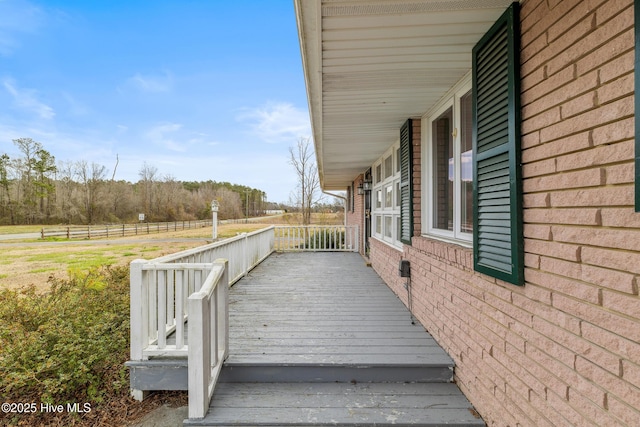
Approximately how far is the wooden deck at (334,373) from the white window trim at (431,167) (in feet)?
3.29

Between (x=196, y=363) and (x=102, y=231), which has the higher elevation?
(x=196, y=363)

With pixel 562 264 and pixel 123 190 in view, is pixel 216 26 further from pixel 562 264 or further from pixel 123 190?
pixel 123 190

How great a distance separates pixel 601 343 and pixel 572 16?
1.37m

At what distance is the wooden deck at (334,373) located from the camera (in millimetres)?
→ 2078

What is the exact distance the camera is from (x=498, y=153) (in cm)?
188

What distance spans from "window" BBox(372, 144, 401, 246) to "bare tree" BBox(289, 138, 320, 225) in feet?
33.6

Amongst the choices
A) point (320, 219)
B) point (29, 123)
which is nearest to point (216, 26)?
point (320, 219)

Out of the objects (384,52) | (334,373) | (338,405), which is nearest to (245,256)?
(334,373)

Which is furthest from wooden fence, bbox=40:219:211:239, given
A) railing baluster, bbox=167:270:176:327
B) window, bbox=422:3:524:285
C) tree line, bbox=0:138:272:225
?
window, bbox=422:3:524:285

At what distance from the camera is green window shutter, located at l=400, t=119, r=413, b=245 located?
377 cm

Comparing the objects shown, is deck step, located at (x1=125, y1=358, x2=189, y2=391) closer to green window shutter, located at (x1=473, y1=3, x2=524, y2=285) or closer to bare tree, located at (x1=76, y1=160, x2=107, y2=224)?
green window shutter, located at (x1=473, y1=3, x2=524, y2=285)

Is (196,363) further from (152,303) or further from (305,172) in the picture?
(305,172)

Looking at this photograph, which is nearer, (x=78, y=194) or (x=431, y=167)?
(x=431, y=167)

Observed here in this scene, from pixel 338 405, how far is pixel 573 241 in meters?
1.80
